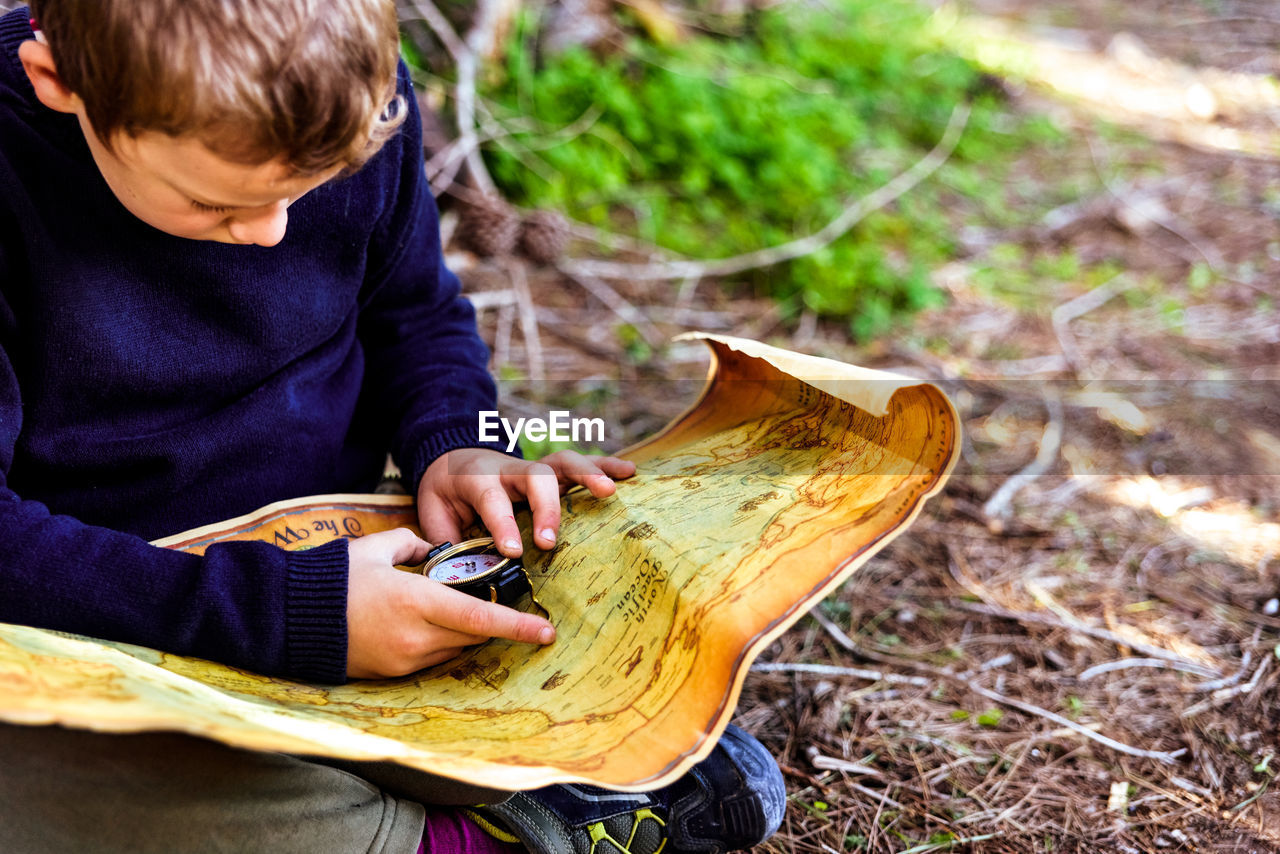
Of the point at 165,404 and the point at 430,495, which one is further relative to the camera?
the point at 430,495

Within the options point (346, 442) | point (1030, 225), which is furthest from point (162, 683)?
point (1030, 225)

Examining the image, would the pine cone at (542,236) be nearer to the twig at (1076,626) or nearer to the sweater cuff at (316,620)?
the twig at (1076,626)

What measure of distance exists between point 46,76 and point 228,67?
0.95 feet

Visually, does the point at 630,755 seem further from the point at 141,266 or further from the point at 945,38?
the point at 945,38

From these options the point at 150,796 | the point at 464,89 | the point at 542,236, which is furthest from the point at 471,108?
the point at 150,796

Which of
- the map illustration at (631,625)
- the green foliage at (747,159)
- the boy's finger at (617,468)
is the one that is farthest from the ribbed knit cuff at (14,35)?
the green foliage at (747,159)

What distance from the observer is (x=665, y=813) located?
4.83 ft

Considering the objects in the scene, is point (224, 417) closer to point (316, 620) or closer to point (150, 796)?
point (316, 620)

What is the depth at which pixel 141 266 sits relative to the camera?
1315 mm

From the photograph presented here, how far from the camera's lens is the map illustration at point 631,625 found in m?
0.92

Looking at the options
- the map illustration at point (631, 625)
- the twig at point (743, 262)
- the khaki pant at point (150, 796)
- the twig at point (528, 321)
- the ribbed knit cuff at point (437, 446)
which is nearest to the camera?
the map illustration at point (631, 625)

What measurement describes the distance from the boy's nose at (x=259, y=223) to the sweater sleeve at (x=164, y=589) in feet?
1.06

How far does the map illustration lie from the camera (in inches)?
36.2

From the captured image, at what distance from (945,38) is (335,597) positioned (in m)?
6.29
